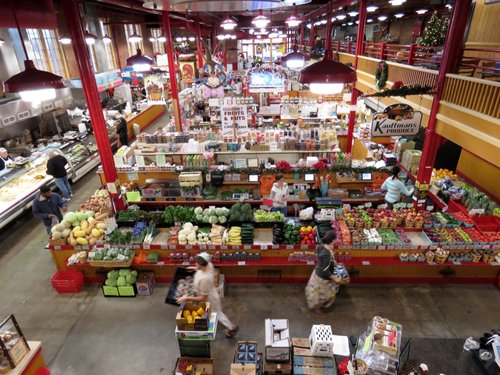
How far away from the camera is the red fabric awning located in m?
6.52

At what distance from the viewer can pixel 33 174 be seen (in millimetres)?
10602

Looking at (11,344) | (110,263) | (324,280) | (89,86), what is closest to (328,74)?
(324,280)

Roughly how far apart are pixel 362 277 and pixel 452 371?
2.20 metres

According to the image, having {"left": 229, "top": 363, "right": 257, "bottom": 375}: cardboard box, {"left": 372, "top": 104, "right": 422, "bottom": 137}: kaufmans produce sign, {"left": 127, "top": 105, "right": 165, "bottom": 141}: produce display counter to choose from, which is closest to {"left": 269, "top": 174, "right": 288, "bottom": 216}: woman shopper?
{"left": 372, "top": 104, "right": 422, "bottom": 137}: kaufmans produce sign

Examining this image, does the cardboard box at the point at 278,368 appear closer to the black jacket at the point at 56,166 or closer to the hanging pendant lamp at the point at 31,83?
the hanging pendant lamp at the point at 31,83

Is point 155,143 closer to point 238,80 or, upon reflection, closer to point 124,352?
point 124,352

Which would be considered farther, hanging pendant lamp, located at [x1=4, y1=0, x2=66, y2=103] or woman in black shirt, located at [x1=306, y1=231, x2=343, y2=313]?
woman in black shirt, located at [x1=306, y1=231, x2=343, y2=313]

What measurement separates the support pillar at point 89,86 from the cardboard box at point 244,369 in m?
5.30

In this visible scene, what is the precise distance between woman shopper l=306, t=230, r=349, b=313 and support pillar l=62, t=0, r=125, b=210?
5.19m

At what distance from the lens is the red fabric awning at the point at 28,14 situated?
6.52 metres

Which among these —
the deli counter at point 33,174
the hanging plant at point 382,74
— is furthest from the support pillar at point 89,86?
the hanging plant at point 382,74

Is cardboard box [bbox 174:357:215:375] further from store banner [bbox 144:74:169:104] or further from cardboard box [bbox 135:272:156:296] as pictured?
store banner [bbox 144:74:169:104]

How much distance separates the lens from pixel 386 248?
6414 millimetres

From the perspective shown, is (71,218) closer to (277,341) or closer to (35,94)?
(35,94)
